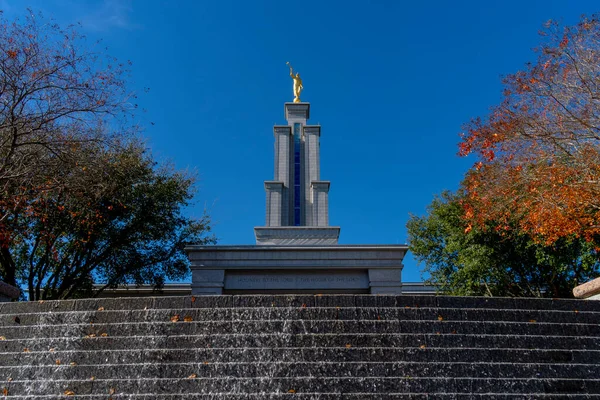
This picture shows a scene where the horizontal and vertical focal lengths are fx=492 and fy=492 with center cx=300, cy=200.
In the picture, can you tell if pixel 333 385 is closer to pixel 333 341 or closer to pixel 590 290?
pixel 333 341

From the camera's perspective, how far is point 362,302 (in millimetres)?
8172

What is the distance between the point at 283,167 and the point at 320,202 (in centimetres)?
373

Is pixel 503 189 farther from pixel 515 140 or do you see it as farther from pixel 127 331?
pixel 127 331

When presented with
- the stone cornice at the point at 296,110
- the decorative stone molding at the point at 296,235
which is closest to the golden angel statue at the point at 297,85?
the stone cornice at the point at 296,110

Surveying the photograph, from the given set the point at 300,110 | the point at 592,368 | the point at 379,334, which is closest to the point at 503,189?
the point at 592,368

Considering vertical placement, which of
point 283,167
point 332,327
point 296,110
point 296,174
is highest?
point 296,110

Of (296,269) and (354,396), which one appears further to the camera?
(296,269)

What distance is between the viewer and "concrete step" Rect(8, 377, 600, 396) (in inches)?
277

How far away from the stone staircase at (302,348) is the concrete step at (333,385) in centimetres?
1

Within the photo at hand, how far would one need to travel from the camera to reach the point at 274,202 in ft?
109

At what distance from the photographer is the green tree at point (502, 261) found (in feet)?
61.9

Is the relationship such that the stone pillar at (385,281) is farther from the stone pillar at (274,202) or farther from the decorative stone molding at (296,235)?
the stone pillar at (274,202)

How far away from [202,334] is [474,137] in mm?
10123

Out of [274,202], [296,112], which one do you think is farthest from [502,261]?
[296,112]
